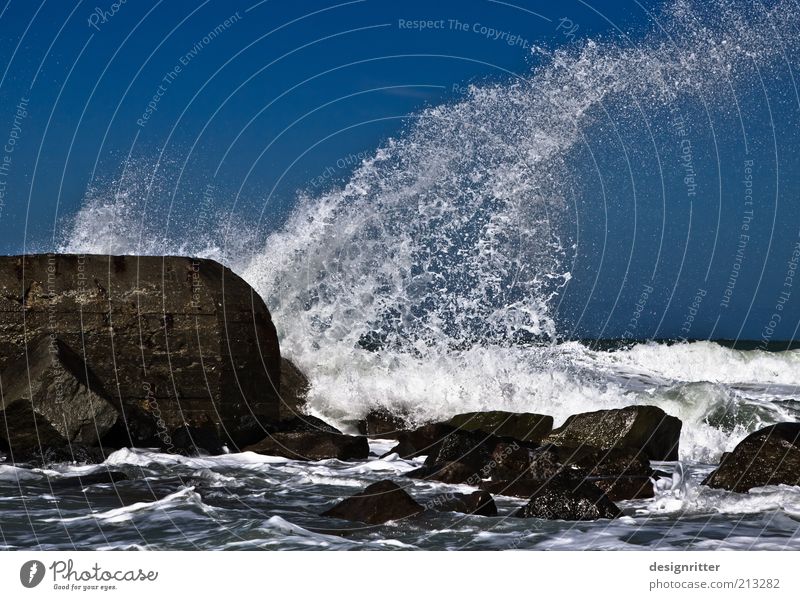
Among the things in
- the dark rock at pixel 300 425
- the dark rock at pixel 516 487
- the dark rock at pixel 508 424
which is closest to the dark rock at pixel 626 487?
the dark rock at pixel 516 487

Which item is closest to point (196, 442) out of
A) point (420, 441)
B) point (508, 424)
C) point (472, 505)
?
point (420, 441)

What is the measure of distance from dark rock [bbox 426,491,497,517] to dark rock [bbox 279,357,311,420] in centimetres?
682

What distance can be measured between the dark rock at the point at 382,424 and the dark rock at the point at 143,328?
95.5 inches

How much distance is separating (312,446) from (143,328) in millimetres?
2556

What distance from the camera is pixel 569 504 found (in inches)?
297

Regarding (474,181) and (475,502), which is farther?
(474,181)

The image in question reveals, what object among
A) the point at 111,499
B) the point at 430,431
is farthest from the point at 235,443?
the point at 111,499

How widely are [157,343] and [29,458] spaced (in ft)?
7.09

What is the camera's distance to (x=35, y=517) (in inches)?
291

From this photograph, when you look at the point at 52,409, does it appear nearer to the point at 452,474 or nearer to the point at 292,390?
the point at 452,474

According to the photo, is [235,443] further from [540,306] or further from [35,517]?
[540,306]

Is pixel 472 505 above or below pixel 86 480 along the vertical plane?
below
